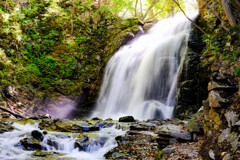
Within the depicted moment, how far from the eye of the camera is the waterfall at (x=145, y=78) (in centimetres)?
1282

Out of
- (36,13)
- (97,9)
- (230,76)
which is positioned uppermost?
(97,9)

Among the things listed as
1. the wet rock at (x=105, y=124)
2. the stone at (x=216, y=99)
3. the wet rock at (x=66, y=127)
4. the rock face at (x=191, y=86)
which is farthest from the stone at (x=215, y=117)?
the rock face at (x=191, y=86)

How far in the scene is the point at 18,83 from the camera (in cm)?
1375

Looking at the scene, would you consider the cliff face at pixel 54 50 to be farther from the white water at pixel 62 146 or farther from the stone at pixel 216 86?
the stone at pixel 216 86

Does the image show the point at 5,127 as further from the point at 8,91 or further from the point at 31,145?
the point at 8,91

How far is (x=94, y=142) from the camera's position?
7.41m

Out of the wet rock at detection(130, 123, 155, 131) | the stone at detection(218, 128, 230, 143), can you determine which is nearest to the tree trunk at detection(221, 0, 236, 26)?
the stone at detection(218, 128, 230, 143)

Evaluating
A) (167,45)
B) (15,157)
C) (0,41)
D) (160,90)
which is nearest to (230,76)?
(15,157)

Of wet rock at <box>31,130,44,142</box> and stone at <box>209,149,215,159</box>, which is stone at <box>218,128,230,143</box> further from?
wet rock at <box>31,130,44,142</box>

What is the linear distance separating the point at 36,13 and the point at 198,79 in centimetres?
1697

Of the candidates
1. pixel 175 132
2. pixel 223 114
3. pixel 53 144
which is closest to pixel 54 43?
pixel 53 144

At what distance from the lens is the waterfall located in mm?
12820

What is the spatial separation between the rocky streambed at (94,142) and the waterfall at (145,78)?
418cm

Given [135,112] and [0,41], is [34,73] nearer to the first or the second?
[0,41]
